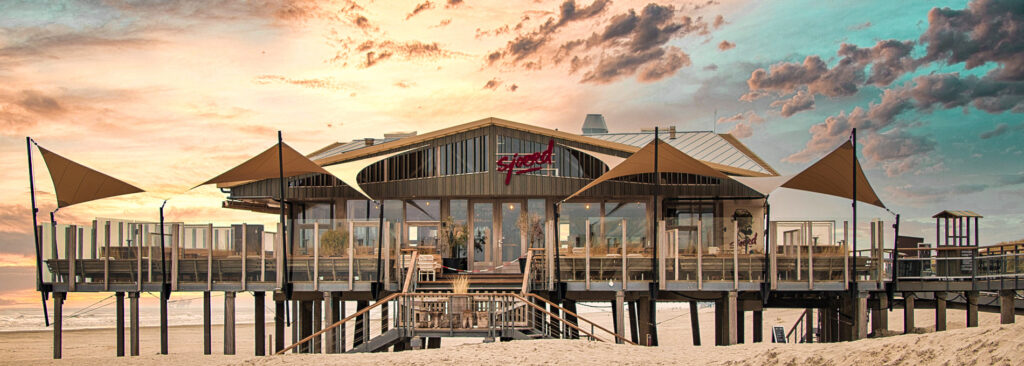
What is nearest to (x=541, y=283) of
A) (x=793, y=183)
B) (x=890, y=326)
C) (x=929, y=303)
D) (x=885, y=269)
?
(x=793, y=183)

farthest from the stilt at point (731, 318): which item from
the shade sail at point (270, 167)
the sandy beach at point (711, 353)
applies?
the shade sail at point (270, 167)

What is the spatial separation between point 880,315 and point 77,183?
22698 mm

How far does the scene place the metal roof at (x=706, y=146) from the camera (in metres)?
33.5

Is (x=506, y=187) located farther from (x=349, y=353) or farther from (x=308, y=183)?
(x=349, y=353)

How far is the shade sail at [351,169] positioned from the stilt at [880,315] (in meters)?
14.2

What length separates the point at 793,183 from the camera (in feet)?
88.6

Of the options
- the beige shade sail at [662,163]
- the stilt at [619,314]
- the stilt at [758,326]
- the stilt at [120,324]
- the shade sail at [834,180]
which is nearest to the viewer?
the stilt at [619,314]

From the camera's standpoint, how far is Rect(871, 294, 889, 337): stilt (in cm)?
2658

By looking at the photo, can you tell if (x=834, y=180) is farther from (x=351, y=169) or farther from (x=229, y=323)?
(x=229, y=323)

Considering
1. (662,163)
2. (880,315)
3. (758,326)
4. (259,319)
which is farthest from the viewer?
(758,326)

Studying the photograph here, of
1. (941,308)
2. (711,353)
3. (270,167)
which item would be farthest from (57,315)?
(941,308)

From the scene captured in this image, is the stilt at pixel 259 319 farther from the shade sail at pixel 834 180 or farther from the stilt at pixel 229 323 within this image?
the shade sail at pixel 834 180

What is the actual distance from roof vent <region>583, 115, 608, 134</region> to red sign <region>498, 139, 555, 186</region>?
10914 millimetres

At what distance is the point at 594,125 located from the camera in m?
41.8
